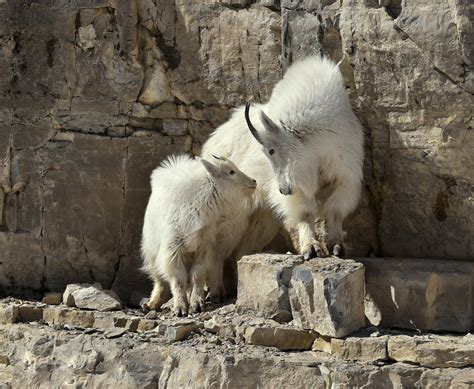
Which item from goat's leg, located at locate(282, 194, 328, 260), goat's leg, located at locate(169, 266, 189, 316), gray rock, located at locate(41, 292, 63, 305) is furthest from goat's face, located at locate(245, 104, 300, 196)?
gray rock, located at locate(41, 292, 63, 305)

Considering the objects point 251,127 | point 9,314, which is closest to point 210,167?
point 251,127

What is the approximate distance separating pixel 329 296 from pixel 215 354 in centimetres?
90

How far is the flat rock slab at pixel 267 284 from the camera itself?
27.8 ft

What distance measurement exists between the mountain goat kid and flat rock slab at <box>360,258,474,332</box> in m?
1.46

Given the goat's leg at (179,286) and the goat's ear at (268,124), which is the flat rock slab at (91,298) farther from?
the goat's ear at (268,124)

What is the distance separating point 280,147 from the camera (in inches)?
355

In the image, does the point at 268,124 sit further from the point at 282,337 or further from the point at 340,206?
the point at 282,337

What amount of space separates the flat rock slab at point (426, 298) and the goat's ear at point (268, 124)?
1386 mm

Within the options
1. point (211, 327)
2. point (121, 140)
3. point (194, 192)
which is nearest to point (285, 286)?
point (211, 327)

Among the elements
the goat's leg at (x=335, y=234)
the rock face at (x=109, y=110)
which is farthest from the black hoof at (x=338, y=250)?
the rock face at (x=109, y=110)

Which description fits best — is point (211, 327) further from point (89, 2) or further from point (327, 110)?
point (89, 2)

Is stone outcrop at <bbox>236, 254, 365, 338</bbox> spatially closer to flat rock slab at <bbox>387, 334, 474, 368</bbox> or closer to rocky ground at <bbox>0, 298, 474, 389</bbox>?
rocky ground at <bbox>0, 298, 474, 389</bbox>

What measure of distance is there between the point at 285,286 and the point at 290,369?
0.80 metres

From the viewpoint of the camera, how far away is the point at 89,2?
9.98m
